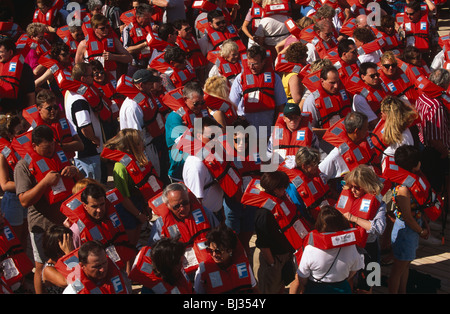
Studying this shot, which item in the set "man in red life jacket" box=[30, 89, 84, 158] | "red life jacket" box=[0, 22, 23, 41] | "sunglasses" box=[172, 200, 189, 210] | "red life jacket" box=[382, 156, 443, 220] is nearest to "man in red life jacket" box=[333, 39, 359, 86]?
"red life jacket" box=[382, 156, 443, 220]

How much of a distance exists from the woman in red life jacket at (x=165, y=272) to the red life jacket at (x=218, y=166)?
1.57 m

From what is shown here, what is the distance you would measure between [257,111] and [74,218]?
10.4 feet

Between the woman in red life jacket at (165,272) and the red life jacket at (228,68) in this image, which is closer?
the woman in red life jacket at (165,272)

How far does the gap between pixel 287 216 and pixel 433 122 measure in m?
2.88

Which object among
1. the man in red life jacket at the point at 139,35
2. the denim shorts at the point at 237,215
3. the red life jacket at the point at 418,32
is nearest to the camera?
the denim shorts at the point at 237,215

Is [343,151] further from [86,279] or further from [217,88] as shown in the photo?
[86,279]

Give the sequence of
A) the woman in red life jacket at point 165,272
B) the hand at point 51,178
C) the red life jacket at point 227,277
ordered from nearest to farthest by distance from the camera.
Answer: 1. the woman in red life jacket at point 165,272
2. the red life jacket at point 227,277
3. the hand at point 51,178

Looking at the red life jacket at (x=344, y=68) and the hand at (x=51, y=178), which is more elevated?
the hand at (x=51, y=178)

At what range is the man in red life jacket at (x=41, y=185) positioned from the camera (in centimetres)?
582

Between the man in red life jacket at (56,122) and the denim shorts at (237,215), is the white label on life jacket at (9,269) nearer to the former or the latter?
the man in red life jacket at (56,122)

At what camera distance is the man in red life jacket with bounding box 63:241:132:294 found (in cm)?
453

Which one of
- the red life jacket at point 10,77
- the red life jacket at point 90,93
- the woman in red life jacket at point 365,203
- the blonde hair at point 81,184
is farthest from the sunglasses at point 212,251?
the red life jacket at point 10,77

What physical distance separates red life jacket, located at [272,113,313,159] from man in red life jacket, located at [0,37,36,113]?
10.9 feet

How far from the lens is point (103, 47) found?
9.34 meters
